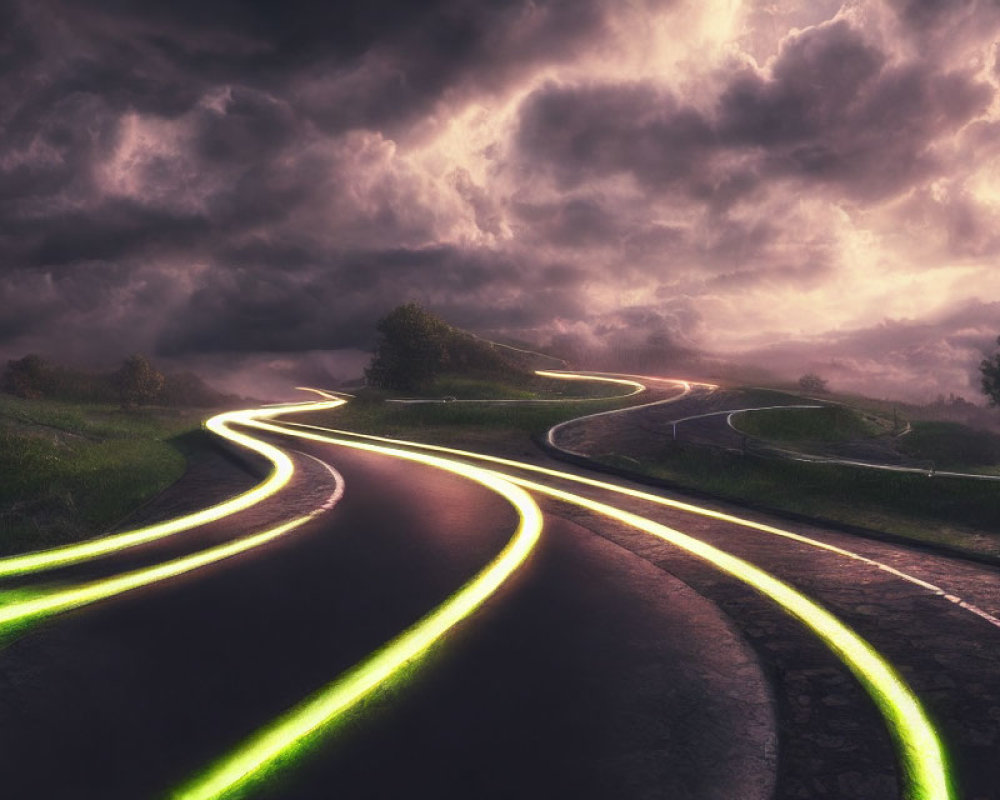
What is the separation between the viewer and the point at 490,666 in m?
5.39

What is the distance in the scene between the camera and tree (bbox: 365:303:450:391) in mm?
52062

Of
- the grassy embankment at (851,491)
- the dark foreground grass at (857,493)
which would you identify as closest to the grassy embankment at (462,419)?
the grassy embankment at (851,491)

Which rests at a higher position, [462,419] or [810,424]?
[810,424]

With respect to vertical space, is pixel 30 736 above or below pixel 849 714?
below

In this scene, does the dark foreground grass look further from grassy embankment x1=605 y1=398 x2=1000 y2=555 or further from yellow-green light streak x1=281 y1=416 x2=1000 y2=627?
yellow-green light streak x1=281 y1=416 x2=1000 y2=627

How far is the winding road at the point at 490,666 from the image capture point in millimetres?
4031

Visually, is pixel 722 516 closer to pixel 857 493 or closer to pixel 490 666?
pixel 857 493

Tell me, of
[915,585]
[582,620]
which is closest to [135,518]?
[582,620]

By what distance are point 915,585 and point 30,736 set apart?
10138 millimetres

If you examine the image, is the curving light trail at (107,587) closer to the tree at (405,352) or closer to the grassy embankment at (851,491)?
the grassy embankment at (851,491)

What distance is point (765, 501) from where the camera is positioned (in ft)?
50.1

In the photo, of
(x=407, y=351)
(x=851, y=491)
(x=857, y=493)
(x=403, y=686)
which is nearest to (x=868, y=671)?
(x=403, y=686)

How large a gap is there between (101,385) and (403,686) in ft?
244

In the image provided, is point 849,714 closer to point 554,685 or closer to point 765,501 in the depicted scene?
point 554,685
